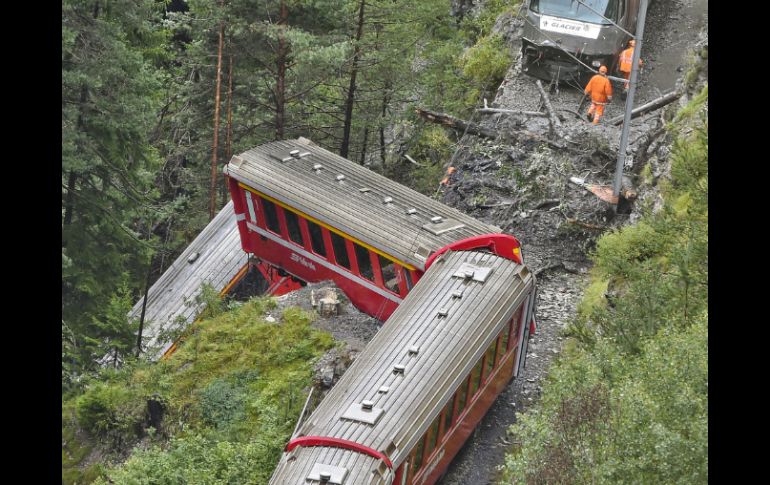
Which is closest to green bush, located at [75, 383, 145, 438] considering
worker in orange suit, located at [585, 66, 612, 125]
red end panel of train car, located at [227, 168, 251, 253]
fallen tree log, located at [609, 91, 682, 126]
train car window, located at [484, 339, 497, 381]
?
red end panel of train car, located at [227, 168, 251, 253]

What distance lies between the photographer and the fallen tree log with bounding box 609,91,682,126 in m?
22.1

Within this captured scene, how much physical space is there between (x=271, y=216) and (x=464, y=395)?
7.09m

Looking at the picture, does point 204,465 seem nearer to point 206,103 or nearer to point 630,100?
point 630,100

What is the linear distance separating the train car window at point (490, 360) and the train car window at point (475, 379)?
0.23 meters

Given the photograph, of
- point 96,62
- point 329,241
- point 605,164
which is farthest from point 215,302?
point 605,164

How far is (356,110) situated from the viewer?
2525 centimetres

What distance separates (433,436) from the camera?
1312 centimetres

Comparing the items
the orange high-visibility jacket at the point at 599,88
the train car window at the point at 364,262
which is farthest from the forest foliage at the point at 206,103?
the train car window at the point at 364,262

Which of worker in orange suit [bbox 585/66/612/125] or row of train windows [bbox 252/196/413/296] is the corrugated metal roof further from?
worker in orange suit [bbox 585/66/612/125]

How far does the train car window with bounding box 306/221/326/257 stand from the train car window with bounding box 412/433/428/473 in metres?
6.47

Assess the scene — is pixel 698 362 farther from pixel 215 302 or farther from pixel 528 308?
pixel 215 302

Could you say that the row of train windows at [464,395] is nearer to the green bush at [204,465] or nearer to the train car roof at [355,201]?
the train car roof at [355,201]

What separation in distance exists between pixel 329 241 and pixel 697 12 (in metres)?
14.3

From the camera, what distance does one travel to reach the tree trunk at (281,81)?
23.0 m
